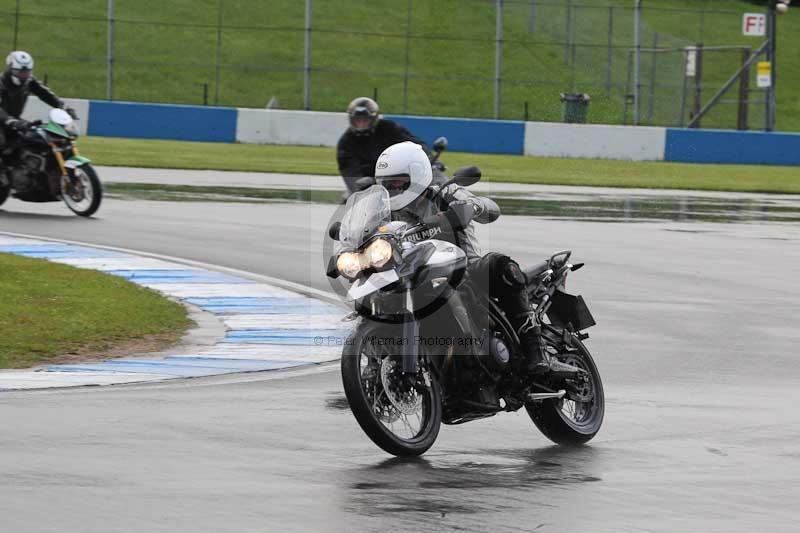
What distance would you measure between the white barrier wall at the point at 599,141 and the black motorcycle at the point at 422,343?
2678cm

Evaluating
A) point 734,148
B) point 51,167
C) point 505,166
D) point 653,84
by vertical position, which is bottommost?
point 51,167

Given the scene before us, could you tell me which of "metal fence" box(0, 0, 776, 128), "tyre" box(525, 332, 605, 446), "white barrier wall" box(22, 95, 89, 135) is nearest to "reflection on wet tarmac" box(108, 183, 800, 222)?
"white barrier wall" box(22, 95, 89, 135)

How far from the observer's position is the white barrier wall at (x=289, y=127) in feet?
116

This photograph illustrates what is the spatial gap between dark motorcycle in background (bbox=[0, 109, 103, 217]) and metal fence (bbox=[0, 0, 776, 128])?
24.3m

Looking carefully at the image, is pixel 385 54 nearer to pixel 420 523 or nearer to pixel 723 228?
pixel 723 228

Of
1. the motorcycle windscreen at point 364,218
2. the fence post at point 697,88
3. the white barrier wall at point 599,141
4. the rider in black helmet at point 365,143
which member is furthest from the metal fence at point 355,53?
the motorcycle windscreen at point 364,218

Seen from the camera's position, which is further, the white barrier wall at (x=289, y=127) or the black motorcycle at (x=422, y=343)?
the white barrier wall at (x=289, y=127)

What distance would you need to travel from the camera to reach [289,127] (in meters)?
35.7

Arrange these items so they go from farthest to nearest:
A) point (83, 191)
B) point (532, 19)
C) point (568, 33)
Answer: point (532, 19), point (568, 33), point (83, 191)

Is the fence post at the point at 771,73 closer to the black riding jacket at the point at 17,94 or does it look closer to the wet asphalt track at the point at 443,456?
the black riding jacket at the point at 17,94

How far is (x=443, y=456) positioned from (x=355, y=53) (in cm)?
4455

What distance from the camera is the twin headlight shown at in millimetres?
7582
